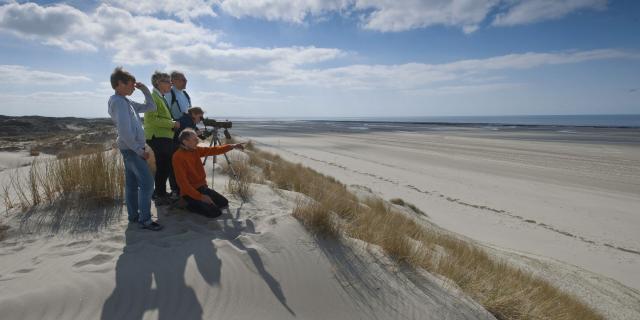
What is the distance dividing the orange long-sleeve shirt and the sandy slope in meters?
0.41

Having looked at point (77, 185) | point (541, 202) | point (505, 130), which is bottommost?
point (505, 130)

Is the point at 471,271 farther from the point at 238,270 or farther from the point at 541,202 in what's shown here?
the point at 541,202

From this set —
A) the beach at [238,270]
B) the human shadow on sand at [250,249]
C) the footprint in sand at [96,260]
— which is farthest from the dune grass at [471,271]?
the footprint in sand at [96,260]

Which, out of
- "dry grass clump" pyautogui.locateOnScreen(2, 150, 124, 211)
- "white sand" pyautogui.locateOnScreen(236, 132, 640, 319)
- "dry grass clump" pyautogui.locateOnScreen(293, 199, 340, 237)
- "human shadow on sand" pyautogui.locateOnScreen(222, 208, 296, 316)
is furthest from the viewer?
"white sand" pyautogui.locateOnScreen(236, 132, 640, 319)

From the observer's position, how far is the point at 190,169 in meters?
4.48

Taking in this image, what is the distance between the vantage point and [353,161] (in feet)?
65.6

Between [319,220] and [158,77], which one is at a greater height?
[158,77]

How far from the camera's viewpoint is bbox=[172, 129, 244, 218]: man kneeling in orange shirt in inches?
170

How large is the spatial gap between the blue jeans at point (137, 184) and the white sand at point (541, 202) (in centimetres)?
623

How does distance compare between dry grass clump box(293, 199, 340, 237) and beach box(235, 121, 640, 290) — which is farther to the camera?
beach box(235, 121, 640, 290)

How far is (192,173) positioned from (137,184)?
0.69 meters

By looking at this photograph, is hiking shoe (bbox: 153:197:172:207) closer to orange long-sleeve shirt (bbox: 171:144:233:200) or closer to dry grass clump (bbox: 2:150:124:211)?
orange long-sleeve shirt (bbox: 171:144:233:200)

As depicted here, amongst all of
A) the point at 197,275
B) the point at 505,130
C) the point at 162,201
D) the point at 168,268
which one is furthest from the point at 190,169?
the point at 505,130

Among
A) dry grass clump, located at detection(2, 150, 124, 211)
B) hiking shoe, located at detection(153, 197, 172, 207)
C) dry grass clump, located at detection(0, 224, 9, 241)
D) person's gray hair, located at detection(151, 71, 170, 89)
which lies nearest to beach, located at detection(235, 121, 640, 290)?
hiking shoe, located at detection(153, 197, 172, 207)
